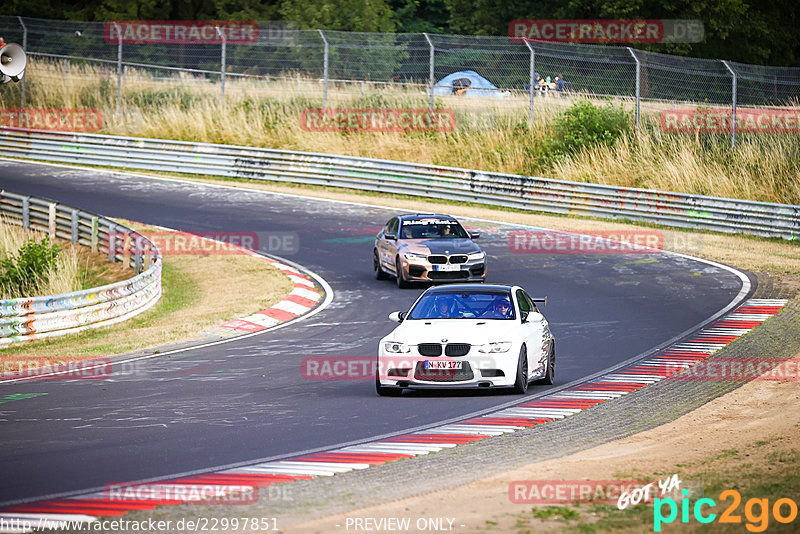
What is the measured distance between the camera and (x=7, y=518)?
26.2 ft

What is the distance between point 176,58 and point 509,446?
36.7 meters

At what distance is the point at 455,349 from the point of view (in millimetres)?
13297

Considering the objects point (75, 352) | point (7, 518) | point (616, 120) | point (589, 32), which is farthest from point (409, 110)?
point (7, 518)

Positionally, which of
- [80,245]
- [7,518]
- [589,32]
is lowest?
[80,245]

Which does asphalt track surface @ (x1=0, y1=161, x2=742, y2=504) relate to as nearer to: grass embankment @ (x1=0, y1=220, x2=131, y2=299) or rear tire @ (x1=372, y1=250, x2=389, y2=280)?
rear tire @ (x1=372, y1=250, x2=389, y2=280)

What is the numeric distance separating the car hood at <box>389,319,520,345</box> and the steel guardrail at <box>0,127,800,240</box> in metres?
17.3

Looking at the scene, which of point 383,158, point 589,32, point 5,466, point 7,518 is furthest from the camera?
point 589,32

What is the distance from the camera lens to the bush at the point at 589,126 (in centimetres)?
3572

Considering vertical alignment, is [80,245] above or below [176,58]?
below

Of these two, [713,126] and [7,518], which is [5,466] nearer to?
[7,518]

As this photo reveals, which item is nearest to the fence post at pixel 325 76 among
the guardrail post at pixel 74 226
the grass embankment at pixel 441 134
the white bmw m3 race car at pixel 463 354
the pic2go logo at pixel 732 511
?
the grass embankment at pixel 441 134

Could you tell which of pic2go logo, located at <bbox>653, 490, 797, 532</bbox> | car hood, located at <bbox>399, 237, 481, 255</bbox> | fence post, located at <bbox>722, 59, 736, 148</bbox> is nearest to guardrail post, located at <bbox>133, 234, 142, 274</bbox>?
car hood, located at <bbox>399, 237, 481, 255</bbox>

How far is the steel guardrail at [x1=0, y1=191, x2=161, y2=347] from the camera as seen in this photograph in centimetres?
1850

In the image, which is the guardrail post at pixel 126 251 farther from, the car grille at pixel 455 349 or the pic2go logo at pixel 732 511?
the pic2go logo at pixel 732 511
